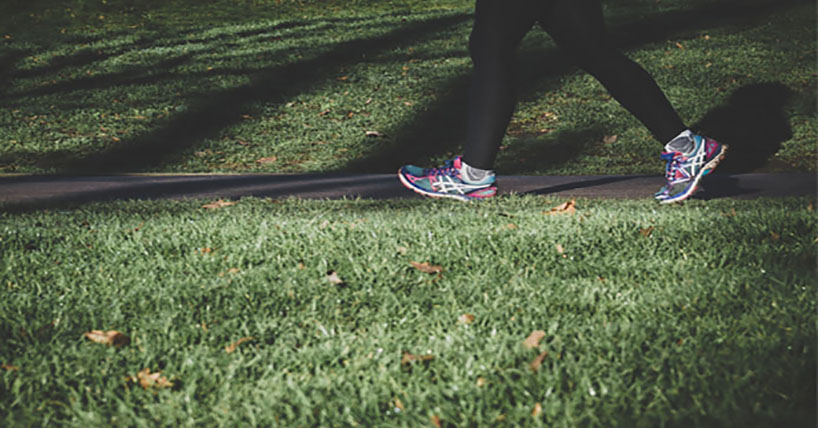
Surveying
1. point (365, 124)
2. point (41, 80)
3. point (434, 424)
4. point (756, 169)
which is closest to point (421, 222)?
point (434, 424)

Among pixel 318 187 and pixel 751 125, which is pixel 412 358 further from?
pixel 751 125

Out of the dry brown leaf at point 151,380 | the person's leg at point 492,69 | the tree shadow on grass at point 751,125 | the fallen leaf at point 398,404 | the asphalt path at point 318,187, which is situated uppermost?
the person's leg at point 492,69

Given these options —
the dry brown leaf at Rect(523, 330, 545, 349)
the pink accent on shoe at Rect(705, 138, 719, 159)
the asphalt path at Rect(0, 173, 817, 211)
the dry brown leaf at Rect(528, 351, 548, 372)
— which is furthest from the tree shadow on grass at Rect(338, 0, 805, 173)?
the dry brown leaf at Rect(528, 351, 548, 372)

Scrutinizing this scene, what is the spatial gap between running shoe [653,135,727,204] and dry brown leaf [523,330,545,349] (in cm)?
187

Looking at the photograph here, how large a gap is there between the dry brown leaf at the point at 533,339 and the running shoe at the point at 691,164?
1867mm

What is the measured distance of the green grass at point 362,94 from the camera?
6891mm

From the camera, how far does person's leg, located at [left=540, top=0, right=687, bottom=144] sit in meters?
3.21

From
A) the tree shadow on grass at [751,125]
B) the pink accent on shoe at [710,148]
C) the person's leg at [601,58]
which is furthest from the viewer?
the tree shadow on grass at [751,125]

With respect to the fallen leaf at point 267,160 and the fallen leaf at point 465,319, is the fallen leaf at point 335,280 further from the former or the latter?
the fallen leaf at point 267,160

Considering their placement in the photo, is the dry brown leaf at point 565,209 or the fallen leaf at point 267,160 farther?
the fallen leaf at point 267,160

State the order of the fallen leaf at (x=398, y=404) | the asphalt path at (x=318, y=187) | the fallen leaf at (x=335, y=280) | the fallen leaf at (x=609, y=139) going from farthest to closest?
the fallen leaf at (x=609, y=139) → the asphalt path at (x=318, y=187) → the fallen leaf at (x=335, y=280) → the fallen leaf at (x=398, y=404)

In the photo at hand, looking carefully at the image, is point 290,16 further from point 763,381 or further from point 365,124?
point 763,381

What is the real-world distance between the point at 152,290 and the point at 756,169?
17.4 feet

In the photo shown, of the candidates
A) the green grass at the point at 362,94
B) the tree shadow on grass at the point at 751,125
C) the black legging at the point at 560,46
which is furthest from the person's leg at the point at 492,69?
the tree shadow on grass at the point at 751,125
